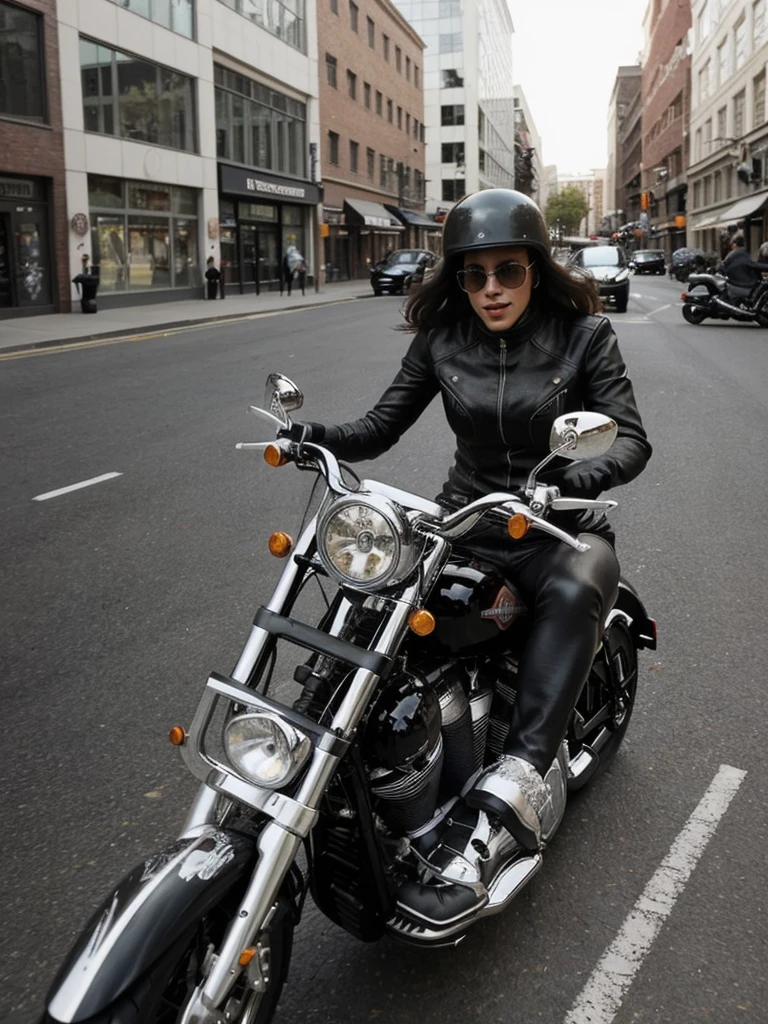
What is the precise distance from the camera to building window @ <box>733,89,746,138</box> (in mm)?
57750

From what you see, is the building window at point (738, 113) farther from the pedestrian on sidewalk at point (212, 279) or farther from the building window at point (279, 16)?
the pedestrian on sidewalk at point (212, 279)

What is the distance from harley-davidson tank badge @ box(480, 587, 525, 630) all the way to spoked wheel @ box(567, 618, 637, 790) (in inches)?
25.1

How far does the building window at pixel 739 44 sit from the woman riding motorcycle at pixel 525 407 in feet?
203

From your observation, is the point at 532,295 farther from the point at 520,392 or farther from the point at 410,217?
the point at 410,217

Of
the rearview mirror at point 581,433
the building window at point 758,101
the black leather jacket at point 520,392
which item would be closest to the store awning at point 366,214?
the building window at point 758,101

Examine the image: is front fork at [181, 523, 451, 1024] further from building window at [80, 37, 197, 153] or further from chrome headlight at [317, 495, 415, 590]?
building window at [80, 37, 197, 153]

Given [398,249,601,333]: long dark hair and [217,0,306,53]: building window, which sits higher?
[217,0,306,53]: building window

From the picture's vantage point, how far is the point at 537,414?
2.77m

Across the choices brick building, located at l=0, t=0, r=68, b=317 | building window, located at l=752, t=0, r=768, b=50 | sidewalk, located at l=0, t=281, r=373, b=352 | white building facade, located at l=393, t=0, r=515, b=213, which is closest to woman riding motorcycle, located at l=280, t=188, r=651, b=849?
sidewalk, located at l=0, t=281, r=373, b=352

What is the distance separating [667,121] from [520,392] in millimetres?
100375

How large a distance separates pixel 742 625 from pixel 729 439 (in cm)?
470

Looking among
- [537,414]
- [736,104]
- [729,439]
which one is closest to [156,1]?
[729,439]

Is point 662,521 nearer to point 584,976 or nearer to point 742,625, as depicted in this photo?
point 742,625

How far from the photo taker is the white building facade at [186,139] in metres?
26.2
